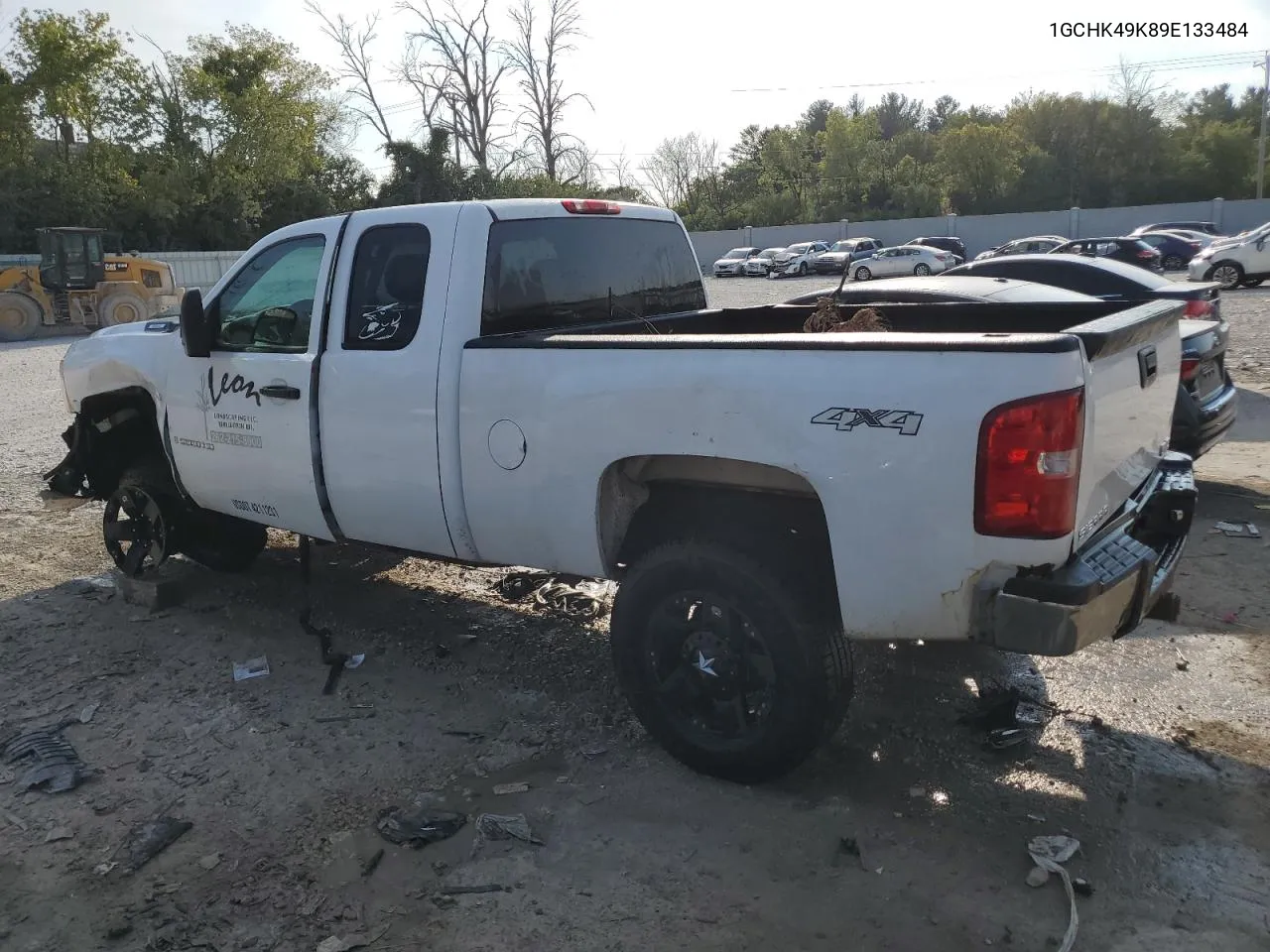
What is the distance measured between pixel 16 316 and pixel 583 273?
24287 mm

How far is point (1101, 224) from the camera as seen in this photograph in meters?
47.6

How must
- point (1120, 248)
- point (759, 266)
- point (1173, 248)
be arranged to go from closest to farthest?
1. point (1120, 248)
2. point (1173, 248)
3. point (759, 266)

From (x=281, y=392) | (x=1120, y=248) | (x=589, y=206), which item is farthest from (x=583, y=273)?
(x=1120, y=248)

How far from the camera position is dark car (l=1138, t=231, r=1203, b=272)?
3198cm

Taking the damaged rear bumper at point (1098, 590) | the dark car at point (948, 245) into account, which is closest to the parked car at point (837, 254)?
the dark car at point (948, 245)

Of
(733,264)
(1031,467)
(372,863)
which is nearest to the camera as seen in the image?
(1031,467)

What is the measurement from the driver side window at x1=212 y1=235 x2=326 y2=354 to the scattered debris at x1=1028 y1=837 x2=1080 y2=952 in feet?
11.7

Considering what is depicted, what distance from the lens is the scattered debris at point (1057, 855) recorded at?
9.81 ft

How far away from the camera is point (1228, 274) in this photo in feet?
80.2

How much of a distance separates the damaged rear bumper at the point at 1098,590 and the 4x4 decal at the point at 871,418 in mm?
540

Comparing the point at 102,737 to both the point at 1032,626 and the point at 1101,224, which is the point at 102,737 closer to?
the point at 1032,626

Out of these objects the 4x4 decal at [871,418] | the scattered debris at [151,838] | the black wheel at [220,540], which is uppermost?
the 4x4 decal at [871,418]

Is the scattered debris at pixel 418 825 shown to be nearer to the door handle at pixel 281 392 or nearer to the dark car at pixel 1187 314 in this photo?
the door handle at pixel 281 392

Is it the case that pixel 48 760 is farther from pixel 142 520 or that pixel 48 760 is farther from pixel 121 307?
pixel 121 307
